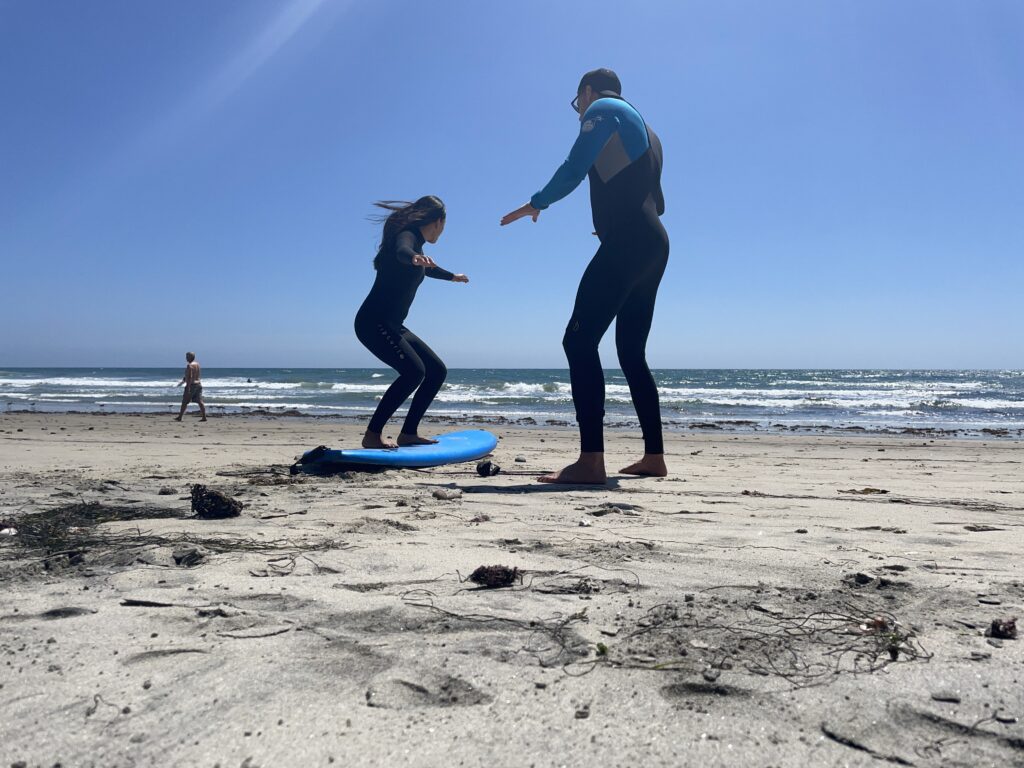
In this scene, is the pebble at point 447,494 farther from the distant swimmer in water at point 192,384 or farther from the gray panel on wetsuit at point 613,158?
the distant swimmer in water at point 192,384

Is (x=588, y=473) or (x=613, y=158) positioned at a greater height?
(x=613, y=158)

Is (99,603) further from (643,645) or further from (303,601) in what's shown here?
(643,645)

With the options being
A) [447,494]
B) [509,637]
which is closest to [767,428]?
[447,494]

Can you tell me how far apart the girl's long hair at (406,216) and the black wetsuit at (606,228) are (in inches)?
65.3

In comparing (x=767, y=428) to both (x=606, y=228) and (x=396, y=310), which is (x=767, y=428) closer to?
(x=396, y=310)

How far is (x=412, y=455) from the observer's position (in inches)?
189

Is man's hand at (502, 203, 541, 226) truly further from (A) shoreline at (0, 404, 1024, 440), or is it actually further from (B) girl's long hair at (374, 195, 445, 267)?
(A) shoreline at (0, 404, 1024, 440)

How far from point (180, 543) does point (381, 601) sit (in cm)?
99

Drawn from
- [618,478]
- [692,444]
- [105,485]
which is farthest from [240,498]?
[692,444]

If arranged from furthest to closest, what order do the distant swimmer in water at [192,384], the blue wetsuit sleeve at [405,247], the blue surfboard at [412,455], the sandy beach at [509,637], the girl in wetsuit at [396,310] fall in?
the distant swimmer in water at [192,384]
the girl in wetsuit at [396,310]
the blue wetsuit sleeve at [405,247]
the blue surfboard at [412,455]
the sandy beach at [509,637]

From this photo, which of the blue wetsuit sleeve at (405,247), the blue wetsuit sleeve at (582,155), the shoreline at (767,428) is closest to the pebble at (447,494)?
the blue wetsuit sleeve at (582,155)

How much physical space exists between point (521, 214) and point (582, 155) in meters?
0.51

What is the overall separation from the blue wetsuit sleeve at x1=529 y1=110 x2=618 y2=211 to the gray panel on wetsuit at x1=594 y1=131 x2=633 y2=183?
0.36 ft

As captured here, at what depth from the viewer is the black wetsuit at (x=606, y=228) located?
4160 millimetres
